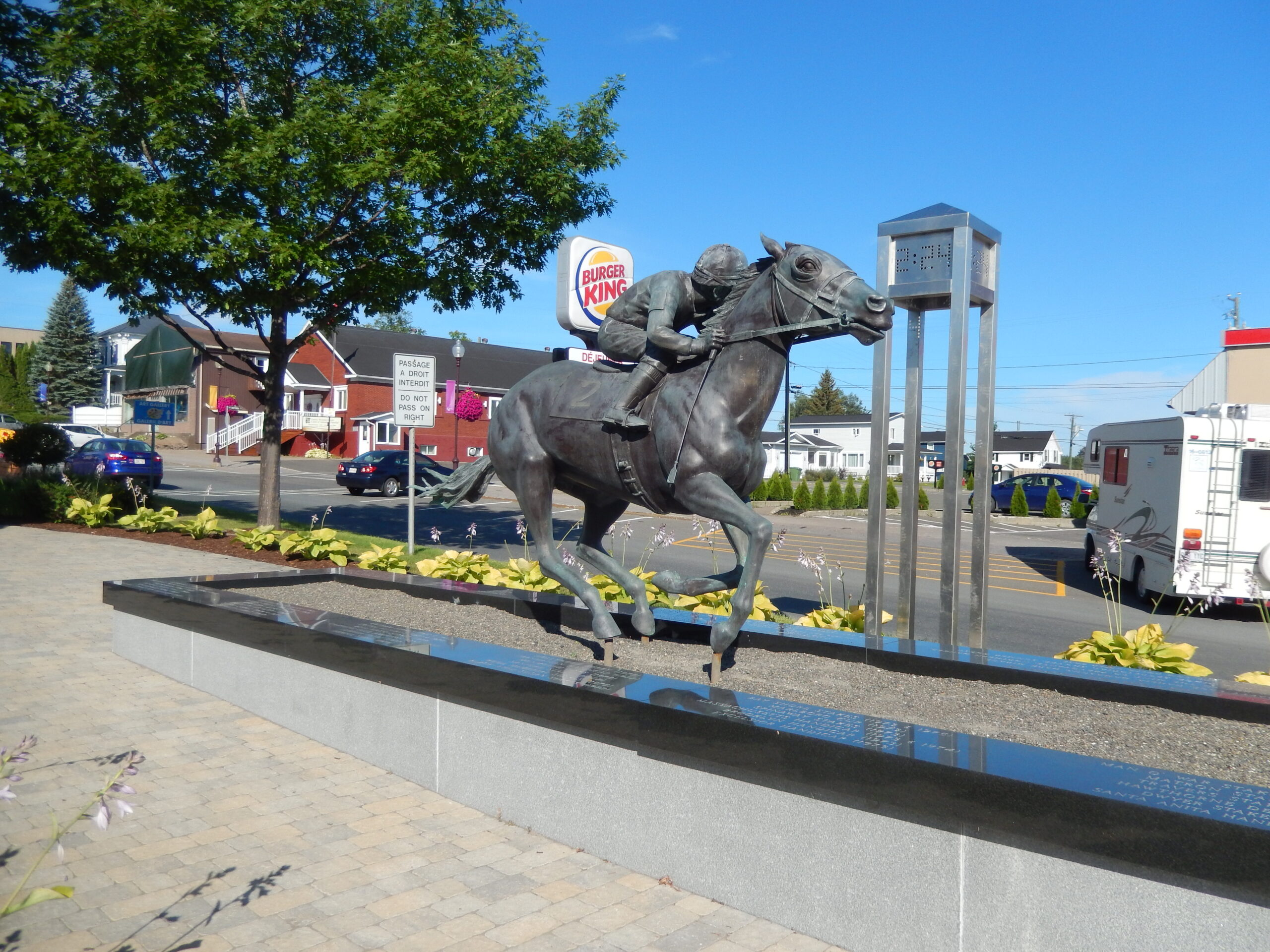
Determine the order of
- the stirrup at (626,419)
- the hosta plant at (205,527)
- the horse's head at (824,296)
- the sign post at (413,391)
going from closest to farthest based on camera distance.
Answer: the horse's head at (824,296) < the stirrup at (626,419) < the sign post at (413,391) < the hosta plant at (205,527)

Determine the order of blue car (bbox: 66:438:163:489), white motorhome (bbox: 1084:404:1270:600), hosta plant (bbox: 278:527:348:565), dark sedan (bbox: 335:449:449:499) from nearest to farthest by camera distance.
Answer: hosta plant (bbox: 278:527:348:565), white motorhome (bbox: 1084:404:1270:600), blue car (bbox: 66:438:163:489), dark sedan (bbox: 335:449:449:499)

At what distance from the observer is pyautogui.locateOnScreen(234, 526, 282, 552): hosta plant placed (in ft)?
42.3

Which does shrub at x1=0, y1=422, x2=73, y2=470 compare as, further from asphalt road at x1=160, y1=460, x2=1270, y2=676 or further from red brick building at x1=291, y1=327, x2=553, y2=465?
red brick building at x1=291, y1=327, x2=553, y2=465

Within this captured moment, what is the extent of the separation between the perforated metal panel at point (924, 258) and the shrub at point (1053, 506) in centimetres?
2873

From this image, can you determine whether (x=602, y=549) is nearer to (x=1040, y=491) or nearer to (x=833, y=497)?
(x=833, y=497)

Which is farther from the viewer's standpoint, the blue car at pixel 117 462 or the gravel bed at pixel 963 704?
the blue car at pixel 117 462

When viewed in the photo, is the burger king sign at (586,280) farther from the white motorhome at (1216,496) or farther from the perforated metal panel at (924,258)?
the white motorhome at (1216,496)

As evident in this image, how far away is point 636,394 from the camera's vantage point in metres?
5.33

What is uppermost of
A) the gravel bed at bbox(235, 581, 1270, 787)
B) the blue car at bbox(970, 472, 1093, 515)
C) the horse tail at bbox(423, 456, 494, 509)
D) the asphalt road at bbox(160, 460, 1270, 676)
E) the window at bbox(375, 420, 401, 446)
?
the window at bbox(375, 420, 401, 446)

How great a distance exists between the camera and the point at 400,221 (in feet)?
44.8

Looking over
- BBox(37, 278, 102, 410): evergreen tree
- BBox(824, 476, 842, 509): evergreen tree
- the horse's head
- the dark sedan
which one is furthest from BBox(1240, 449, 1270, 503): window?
BBox(37, 278, 102, 410): evergreen tree

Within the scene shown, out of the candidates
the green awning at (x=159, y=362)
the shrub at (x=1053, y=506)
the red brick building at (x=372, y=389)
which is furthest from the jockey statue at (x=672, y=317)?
the red brick building at (x=372, y=389)

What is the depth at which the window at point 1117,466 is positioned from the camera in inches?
618

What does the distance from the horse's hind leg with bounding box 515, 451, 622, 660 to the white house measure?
8017 centimetres
